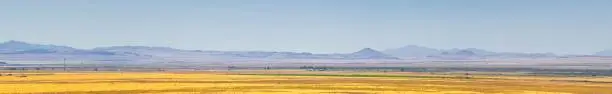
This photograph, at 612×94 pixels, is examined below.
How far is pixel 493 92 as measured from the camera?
61594 mm

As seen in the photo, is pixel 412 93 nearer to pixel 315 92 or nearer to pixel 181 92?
pixel 315 92

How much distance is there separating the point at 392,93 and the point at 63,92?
2270 cm

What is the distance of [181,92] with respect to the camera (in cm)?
5856

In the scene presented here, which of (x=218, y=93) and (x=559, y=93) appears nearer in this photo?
(x=218, y=93)

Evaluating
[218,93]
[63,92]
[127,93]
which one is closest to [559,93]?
[218,93]

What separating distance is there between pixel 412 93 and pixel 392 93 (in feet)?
4.60

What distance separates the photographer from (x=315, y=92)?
58.6 meters

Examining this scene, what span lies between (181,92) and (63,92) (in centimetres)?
813

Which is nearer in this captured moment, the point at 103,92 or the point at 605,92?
the point at 103,92

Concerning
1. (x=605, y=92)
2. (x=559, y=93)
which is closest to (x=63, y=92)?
(x=559, y=93)

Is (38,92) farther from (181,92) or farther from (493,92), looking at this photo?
(493,92)

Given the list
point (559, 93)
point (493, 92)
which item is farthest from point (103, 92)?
point (559, 93)

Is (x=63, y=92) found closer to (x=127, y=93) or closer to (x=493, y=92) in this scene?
(x=127, y=93)

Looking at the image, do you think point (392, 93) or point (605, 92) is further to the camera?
point (605, 92)
